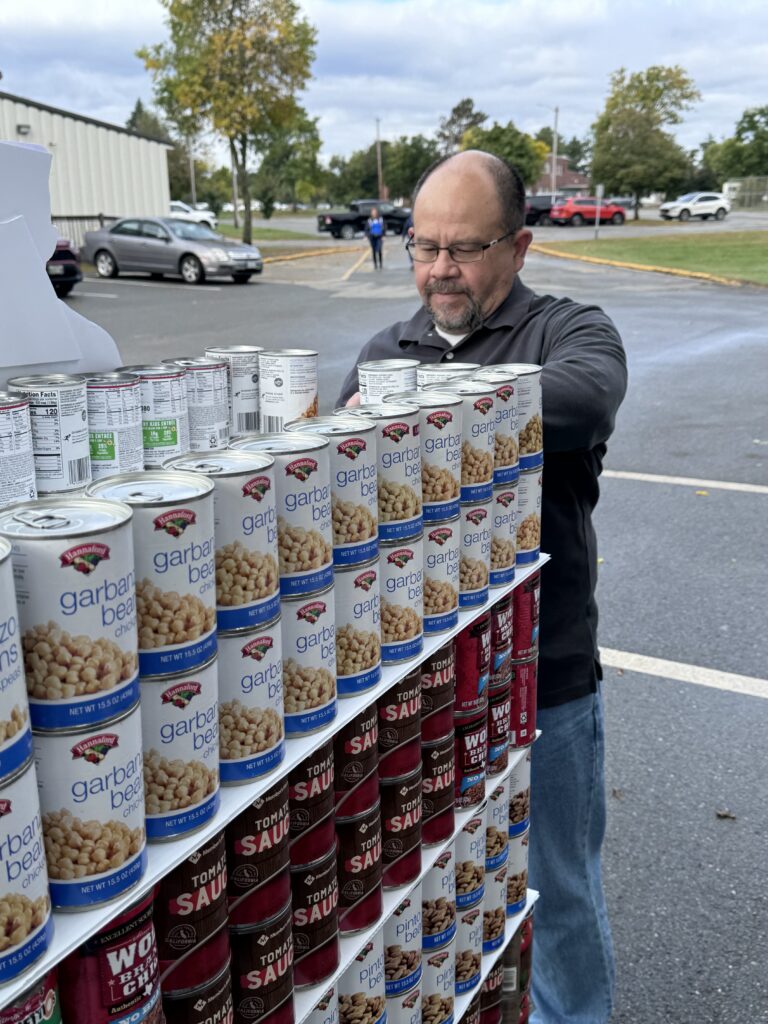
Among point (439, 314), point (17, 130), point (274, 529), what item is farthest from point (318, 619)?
point (17, 130)

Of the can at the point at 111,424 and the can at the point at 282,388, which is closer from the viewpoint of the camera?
the can at the point at 111,424

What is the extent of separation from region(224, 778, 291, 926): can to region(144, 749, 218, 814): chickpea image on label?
0.18 metres

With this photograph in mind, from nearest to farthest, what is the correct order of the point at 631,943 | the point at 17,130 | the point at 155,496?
the point at 155,496, the point at 631,943, the point at 17,130

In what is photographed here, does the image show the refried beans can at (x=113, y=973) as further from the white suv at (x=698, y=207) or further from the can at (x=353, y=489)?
the white suv at (x=698, y=207)

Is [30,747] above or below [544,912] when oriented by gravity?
above

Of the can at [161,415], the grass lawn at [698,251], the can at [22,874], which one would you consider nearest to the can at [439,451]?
the can at [161,415]

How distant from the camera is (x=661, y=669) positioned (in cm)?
486

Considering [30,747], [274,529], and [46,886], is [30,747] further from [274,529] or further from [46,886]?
[274,529]

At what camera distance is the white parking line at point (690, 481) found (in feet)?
24.5

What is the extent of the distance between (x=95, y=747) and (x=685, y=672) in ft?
13.6

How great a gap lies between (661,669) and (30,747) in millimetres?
4212

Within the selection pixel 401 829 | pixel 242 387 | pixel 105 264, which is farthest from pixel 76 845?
pixel 105 264

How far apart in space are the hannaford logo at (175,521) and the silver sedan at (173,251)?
2157 cm

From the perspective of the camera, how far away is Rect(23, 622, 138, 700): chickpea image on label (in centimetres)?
110
